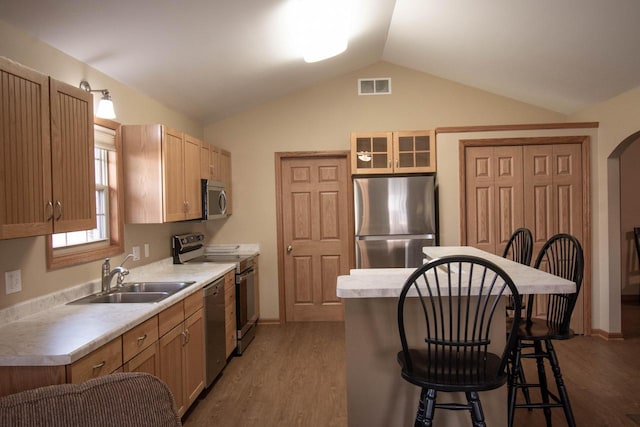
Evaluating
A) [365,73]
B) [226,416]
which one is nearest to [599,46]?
[365,73]

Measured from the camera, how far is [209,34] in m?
3.23

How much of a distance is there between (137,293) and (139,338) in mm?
795

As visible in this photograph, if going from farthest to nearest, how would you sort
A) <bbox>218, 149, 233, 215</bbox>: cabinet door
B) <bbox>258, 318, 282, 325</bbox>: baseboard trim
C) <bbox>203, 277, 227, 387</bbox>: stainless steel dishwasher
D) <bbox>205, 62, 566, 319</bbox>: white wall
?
<bbox>258, 318, 282, 325</bbox>: baseboard trim < <bbox>205, 62, 566, 319</bbox>: white wall < <bbox>218, 149, 233, 215</bbox>: cabinet door < <bbox>203, 277, 227, 387</bbox>: stainless steel dishwasher

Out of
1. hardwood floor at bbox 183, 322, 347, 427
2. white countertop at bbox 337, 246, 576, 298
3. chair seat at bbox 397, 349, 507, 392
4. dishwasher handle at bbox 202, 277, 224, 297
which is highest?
white countertop at bbox 337, 246, 576, 298

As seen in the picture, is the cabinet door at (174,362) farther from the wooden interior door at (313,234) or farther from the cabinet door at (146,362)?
the wooden interior door at (313,234)

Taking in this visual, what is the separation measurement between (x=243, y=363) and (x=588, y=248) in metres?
3.52

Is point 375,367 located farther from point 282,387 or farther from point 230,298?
point 230,298

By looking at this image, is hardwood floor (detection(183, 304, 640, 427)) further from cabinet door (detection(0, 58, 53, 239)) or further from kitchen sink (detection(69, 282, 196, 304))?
cabinet door (detection(0, 58, 53, 239))

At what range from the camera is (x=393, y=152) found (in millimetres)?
4988

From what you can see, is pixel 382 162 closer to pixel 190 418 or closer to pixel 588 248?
pixel 588 248

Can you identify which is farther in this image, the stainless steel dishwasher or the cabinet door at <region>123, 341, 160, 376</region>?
the stainless steel dishwasher

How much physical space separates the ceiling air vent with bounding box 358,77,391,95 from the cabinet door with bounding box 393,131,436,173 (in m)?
0.78

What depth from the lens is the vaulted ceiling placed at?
8.94 ft

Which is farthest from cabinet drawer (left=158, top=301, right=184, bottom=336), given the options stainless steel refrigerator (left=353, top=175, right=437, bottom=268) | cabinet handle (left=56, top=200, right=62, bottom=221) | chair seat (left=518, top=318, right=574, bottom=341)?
stainless steel refrigerator (left=353, top=175, right=437, bottom=268)
